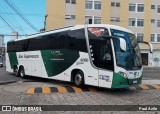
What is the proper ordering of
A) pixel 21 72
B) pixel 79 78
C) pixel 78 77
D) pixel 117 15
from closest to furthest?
pixel 79 78 < pixel 78 77 < pixel 21 72 < pixel 117 15

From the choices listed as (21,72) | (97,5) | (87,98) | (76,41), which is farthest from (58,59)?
(97,5)

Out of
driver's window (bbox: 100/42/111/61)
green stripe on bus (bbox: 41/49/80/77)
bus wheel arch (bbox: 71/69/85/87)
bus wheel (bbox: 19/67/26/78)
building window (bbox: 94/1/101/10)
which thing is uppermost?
building window (bbox: 94/1/101/10)

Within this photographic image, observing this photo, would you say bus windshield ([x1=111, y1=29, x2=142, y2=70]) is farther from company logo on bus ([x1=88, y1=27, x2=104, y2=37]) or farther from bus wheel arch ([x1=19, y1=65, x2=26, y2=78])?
bus wheel arch ([x1=19, y1=65, x2=26, y2=78])

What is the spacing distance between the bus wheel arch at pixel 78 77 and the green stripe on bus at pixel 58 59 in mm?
493

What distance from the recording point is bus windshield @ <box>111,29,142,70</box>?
36.5 ft

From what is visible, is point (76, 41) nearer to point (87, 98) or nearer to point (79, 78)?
point (79, 78)

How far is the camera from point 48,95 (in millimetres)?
10688

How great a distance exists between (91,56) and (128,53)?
172 cm

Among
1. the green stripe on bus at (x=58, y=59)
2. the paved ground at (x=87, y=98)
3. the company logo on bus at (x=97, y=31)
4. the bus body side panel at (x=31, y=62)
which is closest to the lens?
the paved ground at (x=87, y=98)

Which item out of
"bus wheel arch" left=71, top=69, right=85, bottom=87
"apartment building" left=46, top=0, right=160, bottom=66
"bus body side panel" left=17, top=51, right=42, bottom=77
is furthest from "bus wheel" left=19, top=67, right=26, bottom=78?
"apartment building" left=46, top=0, right=160, bottom=66

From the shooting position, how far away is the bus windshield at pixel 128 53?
11.1m

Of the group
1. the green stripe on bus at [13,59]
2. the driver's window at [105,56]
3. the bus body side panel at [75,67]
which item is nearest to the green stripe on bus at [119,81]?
the driver's window at [105,56]

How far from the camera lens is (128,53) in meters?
11.4

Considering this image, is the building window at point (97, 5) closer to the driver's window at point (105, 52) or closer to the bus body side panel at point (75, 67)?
the bus body side panel at point (75, 67)
